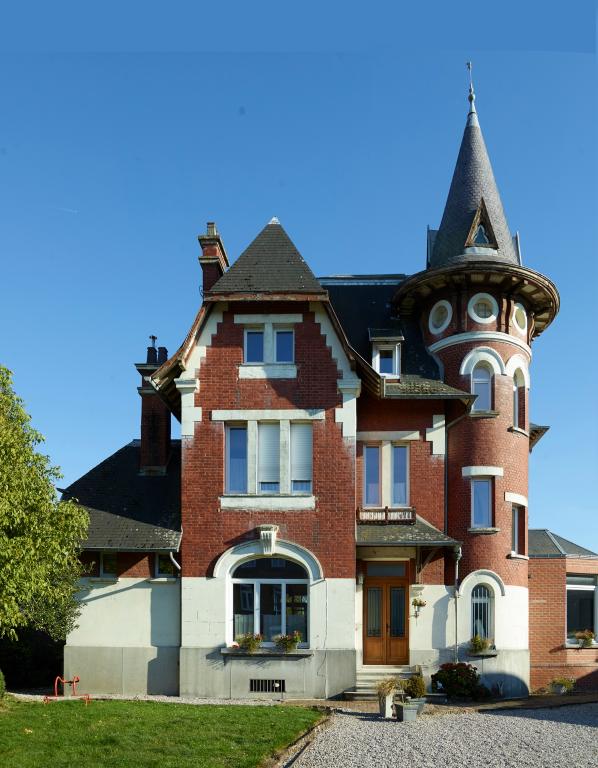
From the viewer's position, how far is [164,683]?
2147 centimetres

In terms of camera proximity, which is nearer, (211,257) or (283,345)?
(283,345)

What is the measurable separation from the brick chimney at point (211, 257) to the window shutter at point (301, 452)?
5.07 m

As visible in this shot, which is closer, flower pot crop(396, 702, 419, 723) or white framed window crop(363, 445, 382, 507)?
flower pot crop(396, 702, 419, 723)

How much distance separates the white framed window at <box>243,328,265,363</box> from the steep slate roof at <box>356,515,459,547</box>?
16.3 feet

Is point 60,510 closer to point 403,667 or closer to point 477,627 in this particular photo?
→ point 403,667

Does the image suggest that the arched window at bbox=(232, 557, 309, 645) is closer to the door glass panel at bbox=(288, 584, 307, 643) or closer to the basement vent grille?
the door glass panel at bbox=(288, 584, 307, 643)

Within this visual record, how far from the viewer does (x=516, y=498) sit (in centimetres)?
2314

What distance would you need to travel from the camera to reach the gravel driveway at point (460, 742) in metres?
13.3

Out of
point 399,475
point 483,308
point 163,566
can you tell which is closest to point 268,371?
point 399,475

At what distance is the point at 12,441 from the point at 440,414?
1103 cm

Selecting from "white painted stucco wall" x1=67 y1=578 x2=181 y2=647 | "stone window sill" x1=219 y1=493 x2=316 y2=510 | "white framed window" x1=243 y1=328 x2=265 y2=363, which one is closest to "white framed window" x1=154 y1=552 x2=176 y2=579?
"white painted stucco wall" x1=67 y1=578 x2=181 y2=647

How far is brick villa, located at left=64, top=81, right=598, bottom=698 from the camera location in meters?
21.5

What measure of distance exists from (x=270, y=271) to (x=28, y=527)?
9.06m

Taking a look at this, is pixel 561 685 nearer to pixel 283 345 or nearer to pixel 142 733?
pixel 283 345
